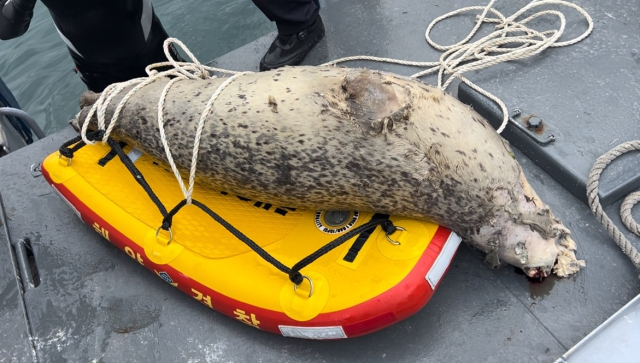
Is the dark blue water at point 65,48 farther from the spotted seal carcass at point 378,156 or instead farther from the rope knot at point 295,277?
the rope knot at point 295,277

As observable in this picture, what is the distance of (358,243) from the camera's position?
1.92 m

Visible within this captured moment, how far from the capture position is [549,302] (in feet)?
6.33

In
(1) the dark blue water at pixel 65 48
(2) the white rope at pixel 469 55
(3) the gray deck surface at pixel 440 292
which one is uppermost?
(2) the white rope at pixel 469 55

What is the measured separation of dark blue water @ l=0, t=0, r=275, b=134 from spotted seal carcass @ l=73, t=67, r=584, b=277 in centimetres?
387

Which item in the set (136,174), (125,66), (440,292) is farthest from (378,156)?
(125,66)

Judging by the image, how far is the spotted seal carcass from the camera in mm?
1778

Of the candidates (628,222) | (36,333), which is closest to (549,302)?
(628,222)

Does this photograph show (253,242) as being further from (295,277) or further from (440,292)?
(440,292)

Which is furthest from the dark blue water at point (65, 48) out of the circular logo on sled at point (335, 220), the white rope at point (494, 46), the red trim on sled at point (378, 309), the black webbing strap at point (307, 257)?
the red trim on sled at point (378, 309)

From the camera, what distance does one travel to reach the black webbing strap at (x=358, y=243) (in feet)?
6.20

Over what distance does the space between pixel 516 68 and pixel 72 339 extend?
263 cm

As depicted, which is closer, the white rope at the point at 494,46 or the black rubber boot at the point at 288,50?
the white rope at the point at 494,46

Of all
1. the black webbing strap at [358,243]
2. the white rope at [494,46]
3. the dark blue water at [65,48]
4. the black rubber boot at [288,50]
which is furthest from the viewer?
the dark blue water at [65,48]

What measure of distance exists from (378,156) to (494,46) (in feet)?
5.23
